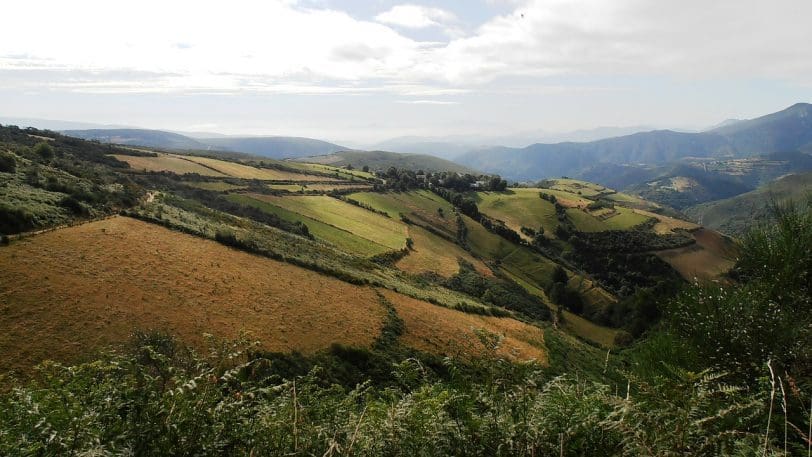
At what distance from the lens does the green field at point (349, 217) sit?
266 feet

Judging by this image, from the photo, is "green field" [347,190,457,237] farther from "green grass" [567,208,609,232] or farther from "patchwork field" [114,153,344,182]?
"green grass" [567,208,609,232]

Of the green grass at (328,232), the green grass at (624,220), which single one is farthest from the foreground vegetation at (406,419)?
the green grass at (624,220)

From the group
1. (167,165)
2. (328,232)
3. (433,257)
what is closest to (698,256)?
(433,257)

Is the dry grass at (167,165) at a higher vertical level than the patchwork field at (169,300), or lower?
higher

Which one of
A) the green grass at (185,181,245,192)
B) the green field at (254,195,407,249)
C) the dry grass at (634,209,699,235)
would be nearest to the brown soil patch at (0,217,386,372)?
the green field at (254,195,407,249)

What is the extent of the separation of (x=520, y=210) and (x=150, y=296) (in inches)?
4932

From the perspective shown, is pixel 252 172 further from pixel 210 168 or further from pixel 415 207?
A: pixel 415 207

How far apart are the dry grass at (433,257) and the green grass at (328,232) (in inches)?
235

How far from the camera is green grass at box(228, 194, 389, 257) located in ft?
234

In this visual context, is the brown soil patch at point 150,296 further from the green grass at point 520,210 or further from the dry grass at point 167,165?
the green grass at point 520,210

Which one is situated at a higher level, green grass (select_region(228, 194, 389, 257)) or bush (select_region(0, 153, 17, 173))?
bush (select_region(0, 153, 17, 173))

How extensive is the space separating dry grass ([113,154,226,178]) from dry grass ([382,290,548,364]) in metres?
79.8

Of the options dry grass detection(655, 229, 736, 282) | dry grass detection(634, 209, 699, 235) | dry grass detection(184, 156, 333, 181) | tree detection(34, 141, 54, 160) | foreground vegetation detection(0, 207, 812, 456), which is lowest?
dry grass detection(655, 229, 736, 282)

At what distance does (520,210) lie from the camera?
140000mm
